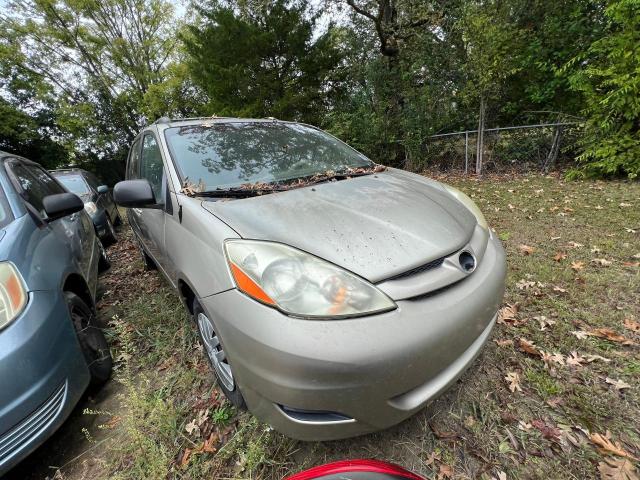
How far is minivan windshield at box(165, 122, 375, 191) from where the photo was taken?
193cm

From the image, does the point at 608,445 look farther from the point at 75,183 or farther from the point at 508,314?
the point at 75,183

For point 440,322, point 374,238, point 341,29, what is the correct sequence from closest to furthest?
point 440,322, point 374,238, point 341,29

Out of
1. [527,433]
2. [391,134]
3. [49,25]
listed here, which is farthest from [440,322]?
[49,25]

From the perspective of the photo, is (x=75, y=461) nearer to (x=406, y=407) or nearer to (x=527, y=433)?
(x=406, y=407)

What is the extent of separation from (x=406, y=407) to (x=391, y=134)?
28.3 feet

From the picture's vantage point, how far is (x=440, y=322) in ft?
3.89

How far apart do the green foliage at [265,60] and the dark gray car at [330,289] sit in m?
8.79

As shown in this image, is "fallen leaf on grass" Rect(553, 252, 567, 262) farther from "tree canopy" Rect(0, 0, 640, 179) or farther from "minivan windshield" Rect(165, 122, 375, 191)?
"tree canopy" Rect(0, 0, 640, 179)

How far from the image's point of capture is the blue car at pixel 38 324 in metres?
1.30

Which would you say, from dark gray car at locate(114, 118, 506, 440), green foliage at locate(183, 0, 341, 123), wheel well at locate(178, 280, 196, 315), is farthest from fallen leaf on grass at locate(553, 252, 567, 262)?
green foliage at locate(183, 0, 341, 123)

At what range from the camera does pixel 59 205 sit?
2168mm

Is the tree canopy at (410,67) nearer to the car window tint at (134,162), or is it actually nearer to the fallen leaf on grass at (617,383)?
the fallen leaf on grass at (617,383)

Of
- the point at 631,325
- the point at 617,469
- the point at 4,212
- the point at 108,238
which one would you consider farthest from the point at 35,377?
the point at 108,238

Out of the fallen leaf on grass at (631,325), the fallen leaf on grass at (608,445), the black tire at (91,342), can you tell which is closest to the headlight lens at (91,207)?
the black tire at (91,342)
